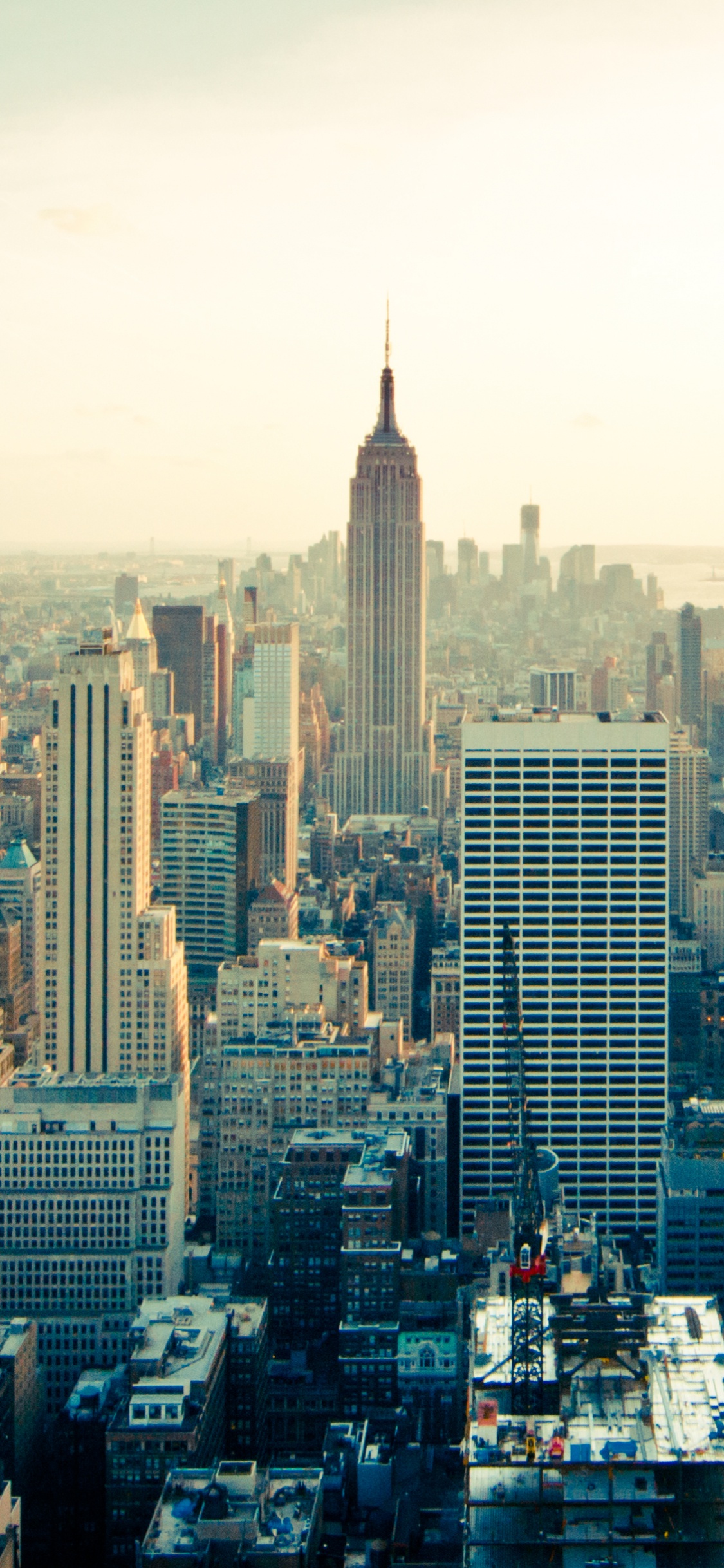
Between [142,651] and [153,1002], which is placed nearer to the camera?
[153,1002]

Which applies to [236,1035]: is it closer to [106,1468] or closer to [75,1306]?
[75,1306]

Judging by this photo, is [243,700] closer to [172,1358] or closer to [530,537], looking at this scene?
[530,537]

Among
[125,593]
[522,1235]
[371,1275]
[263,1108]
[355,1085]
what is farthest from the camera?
[125,593]

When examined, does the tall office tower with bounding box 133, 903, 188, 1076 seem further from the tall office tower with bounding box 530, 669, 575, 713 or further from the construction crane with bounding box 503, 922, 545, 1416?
the tall office tower with bounding box 530, 669, 575, 713

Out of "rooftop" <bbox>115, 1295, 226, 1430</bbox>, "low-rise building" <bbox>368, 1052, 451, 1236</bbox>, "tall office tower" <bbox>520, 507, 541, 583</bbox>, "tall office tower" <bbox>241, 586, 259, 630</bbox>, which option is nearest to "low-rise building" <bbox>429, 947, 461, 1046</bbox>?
"low-rise building" <bbox>368, 1052, 451, 1236</bbox>

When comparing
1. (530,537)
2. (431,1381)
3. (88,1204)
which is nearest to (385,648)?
(530,537)

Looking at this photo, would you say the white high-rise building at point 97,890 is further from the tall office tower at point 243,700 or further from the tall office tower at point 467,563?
the tall office tower at point 243,700

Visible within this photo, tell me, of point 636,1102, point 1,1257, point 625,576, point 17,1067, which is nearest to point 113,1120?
point 1,1257
